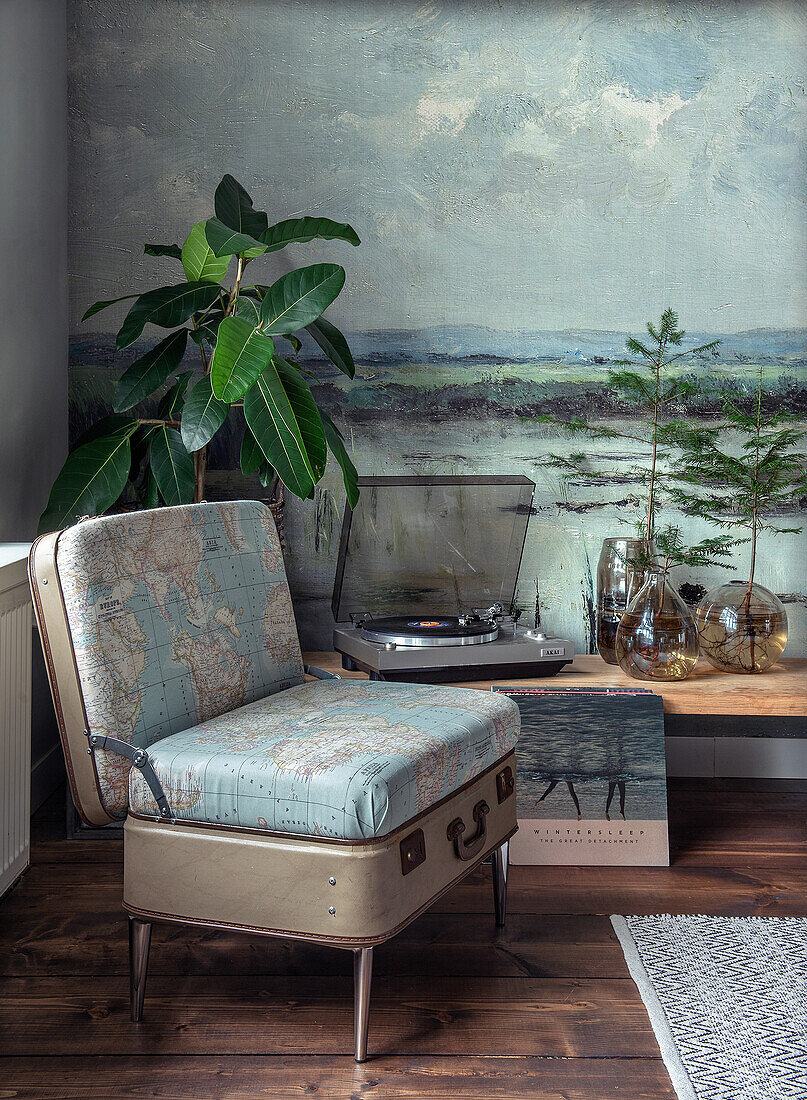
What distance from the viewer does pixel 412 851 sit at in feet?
4.89

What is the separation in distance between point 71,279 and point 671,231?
1.75 metres

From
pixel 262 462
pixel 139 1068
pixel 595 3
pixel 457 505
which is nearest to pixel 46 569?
pixel 139 1068

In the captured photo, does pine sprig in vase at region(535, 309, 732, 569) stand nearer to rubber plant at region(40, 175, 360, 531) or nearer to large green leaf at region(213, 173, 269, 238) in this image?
rubber plant at region(40, 175, 360, 531)

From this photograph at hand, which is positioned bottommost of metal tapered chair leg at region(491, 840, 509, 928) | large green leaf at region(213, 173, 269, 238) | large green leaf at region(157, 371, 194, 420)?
metal tapered chair leg at region(491, 840, 509, 928)

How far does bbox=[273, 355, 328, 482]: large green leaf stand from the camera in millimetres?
2059

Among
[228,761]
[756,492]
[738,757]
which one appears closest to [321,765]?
[228,761]

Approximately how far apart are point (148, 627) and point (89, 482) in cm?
77

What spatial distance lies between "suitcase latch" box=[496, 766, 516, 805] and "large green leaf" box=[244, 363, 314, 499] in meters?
0.70

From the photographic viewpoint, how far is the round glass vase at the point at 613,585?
2615 mm

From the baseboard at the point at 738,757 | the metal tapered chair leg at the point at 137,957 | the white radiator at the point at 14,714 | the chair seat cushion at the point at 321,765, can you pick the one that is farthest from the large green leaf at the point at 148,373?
the baseboard at the point at 738,757

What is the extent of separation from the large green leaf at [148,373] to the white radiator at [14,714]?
45 centimetres

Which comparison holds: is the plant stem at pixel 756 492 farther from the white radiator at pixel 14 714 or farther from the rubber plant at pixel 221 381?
the white radiator at pixel 14 714

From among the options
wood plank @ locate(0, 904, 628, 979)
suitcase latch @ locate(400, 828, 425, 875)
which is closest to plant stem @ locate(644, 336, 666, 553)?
wood plank @ locate(0, 904, 628, 979)

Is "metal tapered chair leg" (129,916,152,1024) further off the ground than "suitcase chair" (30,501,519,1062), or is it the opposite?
"suitcase chair" (30,501,519,1062)
